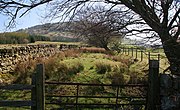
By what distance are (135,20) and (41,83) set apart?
6.59 m

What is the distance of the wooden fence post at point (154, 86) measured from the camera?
23.7 ft

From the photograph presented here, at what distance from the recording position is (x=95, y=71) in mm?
16828

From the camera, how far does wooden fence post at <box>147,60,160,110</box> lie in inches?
284

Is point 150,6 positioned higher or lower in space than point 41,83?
higher

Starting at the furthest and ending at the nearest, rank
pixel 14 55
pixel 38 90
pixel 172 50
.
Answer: pixel 14 55 < pixel 172 50 < pixel 38 90

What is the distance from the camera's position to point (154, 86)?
723 cm

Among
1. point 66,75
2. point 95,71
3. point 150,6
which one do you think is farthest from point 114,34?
point 95,71

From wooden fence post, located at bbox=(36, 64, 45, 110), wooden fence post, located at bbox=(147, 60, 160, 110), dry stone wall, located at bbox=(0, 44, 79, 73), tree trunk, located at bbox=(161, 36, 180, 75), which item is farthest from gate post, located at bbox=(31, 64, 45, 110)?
dry stone wall, located at bbox=(0, 44, 79, 73)

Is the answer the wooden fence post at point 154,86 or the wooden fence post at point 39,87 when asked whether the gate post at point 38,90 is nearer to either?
the wooden fence post at point 39,87

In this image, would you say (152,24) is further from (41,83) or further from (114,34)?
(41,83)

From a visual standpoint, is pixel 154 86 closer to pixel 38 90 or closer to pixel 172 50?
pixel 38 90

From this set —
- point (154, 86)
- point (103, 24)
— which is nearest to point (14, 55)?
point (103, 24)

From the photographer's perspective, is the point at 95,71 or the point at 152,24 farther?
the point at 95,71

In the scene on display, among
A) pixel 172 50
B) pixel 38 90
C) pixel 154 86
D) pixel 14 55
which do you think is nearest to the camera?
pixel 38 90
